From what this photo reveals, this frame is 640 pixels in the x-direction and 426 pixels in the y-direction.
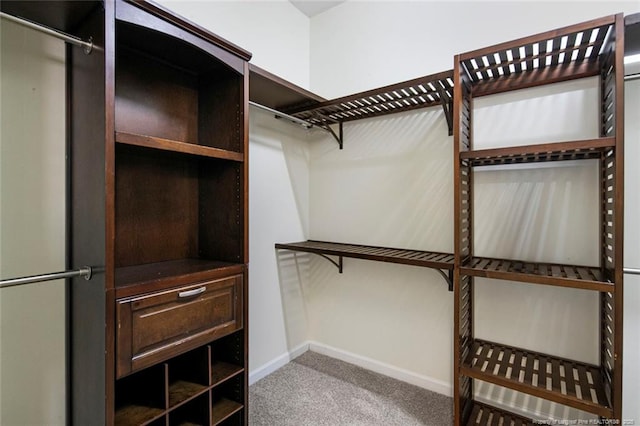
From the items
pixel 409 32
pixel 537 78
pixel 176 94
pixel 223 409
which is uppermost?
pixel 409 32

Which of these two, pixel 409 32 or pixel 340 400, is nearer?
pixel 340 400

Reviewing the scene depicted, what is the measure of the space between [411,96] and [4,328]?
2211 mm

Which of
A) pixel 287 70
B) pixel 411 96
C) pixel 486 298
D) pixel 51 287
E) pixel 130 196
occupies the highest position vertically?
pixel 287 70

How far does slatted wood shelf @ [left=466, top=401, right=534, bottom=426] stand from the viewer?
1.63 metres

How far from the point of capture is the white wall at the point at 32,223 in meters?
1.17

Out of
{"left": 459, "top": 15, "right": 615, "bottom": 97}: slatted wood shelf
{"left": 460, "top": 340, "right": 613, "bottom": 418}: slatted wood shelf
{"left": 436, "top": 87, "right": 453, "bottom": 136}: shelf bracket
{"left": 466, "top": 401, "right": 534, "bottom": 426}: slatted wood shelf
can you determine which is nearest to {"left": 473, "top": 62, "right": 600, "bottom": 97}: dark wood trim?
{"left": 459, "top": 15, "right": 615, "bottom": 97}: slatted wood shelf

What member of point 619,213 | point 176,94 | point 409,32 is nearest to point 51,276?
point 176,94

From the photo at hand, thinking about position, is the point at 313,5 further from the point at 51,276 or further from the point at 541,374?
the point at 541,374

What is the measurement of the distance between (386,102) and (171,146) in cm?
138

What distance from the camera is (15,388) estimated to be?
1.19m

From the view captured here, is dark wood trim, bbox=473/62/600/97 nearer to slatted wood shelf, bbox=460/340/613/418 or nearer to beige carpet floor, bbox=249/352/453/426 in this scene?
slatted wood shelf, bbox=460/340/613/418

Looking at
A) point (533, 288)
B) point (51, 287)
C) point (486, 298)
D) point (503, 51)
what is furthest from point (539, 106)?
point (51, 287)

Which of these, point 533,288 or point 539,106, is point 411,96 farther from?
point 533,288

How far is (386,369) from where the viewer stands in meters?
2.19
